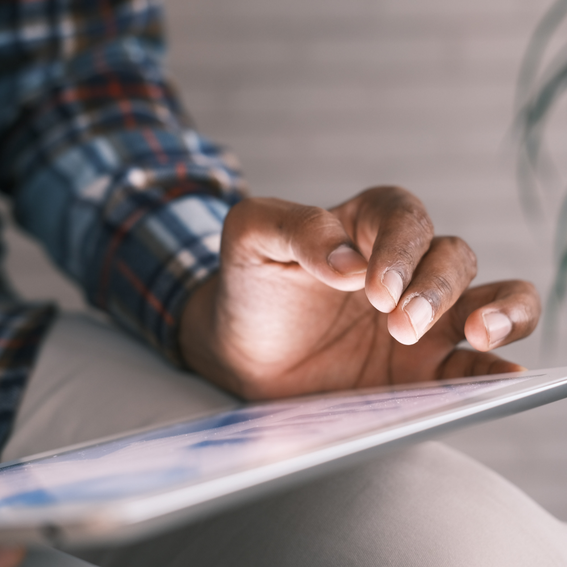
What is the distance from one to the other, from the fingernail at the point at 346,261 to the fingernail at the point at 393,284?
0.8 inches

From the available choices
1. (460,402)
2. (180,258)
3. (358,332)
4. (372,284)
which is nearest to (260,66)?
(180,258)

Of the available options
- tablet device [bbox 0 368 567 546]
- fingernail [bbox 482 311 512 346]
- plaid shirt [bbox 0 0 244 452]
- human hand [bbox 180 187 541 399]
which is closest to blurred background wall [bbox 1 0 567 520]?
plaid shirt [bbox 0 0 244 452]

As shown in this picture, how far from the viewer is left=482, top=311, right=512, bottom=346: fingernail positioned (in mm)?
336

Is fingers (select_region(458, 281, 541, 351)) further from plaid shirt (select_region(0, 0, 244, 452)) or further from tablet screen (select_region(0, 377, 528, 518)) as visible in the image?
plaid shirt (select_region(0, 0, 244, 452))

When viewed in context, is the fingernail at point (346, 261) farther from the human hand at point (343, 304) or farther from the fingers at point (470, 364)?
the fingers at point (470, 364)

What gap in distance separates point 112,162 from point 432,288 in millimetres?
472

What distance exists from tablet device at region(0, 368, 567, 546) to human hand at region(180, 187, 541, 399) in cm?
7

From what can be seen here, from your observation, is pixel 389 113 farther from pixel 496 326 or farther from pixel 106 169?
pixel 496 326

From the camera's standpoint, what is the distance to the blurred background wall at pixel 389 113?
1.28 m

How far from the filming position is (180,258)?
0.55 m

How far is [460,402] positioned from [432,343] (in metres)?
0.22

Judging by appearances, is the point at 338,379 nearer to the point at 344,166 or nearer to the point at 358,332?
the point at 358,332

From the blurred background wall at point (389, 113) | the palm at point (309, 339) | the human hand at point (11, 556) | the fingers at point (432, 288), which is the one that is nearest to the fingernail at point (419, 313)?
the fingers at point (432, 288)

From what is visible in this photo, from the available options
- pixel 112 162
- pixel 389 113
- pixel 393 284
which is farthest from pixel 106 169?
pixel 389 113
